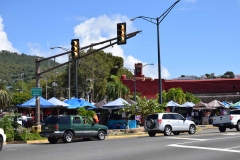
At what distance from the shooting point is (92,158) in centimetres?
1491

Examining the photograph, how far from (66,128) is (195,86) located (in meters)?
50.9

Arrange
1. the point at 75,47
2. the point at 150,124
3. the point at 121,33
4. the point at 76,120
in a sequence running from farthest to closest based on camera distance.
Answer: the point at 150,124, the point at 75,47, the point at 121,33, the point at 76,120

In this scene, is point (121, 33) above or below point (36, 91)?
above

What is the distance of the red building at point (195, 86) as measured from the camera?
7056 cm

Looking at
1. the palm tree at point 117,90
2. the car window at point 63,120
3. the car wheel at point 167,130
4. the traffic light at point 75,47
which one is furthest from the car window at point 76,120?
the palm tree at point 117,90

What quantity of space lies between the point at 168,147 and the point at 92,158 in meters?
4.94

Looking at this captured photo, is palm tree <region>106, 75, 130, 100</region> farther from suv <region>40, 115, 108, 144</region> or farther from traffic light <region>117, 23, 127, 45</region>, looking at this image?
suv <region>40, 115, 108, 144</region>

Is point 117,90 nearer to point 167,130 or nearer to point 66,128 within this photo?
point 167,130

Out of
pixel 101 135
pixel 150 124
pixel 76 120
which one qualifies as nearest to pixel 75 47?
pixel 76 120

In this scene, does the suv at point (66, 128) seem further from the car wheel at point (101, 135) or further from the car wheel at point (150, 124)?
the car wheel at point (150, 124)

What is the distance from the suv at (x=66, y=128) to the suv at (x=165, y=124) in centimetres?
455

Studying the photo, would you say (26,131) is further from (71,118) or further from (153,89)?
(153,89)

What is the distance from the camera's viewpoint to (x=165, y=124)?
91.1 feet

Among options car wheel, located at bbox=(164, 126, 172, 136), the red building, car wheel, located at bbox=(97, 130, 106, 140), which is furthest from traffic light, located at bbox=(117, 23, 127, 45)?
the red building
